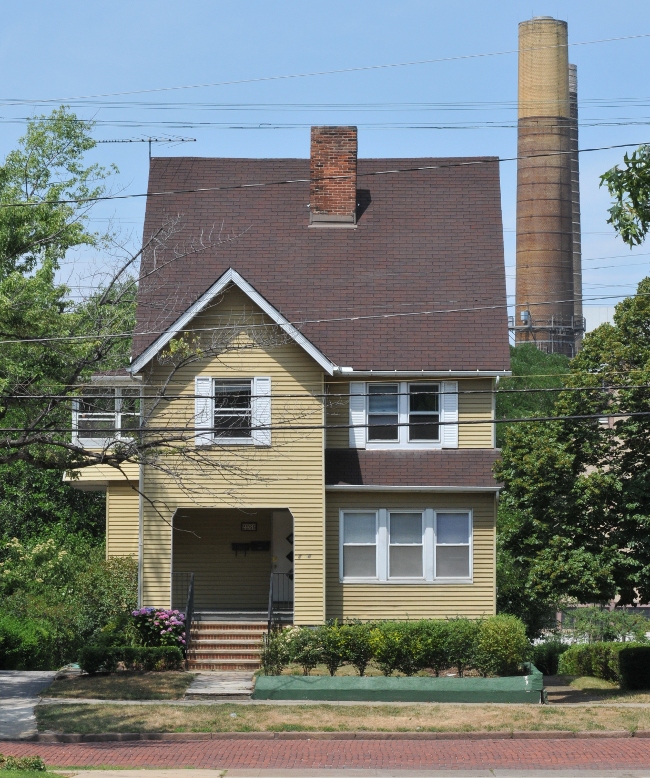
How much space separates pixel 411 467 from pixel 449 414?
1528 mm

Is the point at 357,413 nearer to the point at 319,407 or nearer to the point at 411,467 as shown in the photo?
the point at 319,407

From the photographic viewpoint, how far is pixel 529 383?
176 feet

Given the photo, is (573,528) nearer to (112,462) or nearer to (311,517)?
(311,517)

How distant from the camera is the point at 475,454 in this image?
24969mm

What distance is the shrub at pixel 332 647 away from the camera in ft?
71.4

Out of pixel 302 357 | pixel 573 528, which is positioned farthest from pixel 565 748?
pixel 302 357

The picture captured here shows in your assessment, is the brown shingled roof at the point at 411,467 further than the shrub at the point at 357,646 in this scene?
Yes

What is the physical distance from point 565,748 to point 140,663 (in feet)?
30.1

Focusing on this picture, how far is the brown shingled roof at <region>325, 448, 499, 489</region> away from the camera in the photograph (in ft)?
80.2

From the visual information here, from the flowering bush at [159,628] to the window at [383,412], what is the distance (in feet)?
20.1

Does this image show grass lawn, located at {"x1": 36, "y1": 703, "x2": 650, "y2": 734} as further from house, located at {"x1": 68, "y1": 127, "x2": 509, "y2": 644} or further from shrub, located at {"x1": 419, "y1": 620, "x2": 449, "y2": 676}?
house, located at {"x1": 68, "y1": 127, "x2": 509, "y2": 644}

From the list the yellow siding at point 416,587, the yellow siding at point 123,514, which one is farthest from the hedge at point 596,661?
the yellow siding at point 123,514

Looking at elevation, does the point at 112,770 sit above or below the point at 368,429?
below

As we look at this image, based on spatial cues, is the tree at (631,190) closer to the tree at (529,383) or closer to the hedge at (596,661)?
the hedge at (596,661)
